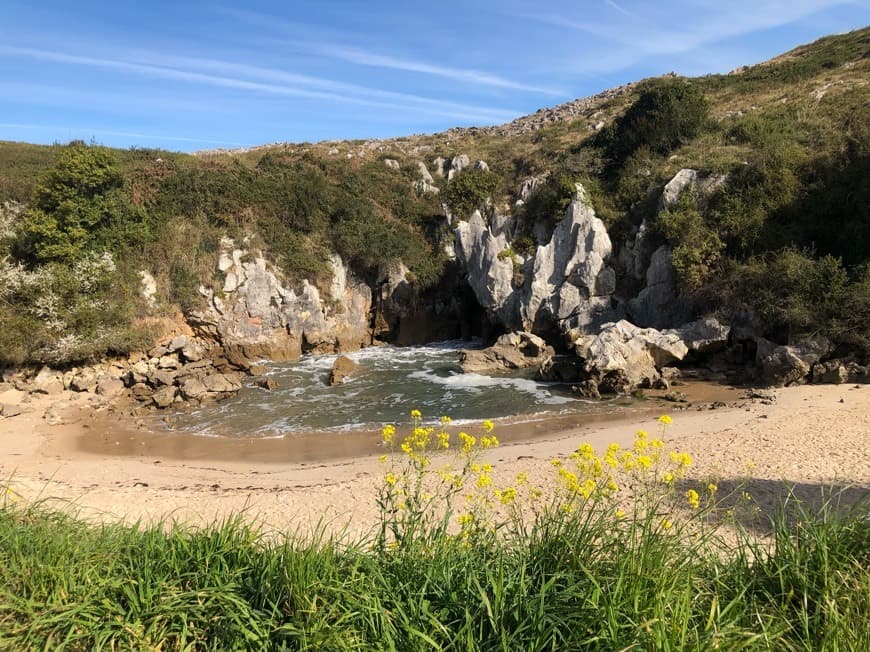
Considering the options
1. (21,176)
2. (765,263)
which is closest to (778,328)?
(765,263)

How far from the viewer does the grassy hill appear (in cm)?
1892

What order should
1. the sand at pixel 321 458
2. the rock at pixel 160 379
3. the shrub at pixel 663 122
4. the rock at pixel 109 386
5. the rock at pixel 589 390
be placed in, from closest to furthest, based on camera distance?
the sand at pixel 321 458 < the rock at pixel 589 390 < the rock at pixel 109 386 < the rock at pixel 160 379 < the shrub at pixel 663 122

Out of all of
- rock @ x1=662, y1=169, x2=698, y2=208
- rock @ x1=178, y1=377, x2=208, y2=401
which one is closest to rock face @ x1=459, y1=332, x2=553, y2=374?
rock @ x1=662, y1=169, x2=698, y2=208

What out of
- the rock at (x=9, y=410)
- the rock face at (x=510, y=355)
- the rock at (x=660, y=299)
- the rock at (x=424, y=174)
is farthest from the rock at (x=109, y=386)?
the rock at (x=424, y=174)

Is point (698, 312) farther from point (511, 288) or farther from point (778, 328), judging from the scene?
point (511, 288)

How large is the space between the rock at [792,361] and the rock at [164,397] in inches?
855

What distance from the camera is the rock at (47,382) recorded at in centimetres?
1844

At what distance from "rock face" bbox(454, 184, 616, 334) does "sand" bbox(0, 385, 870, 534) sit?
30.4ft

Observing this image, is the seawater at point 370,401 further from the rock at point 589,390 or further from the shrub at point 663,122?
the shrub at point 663,122

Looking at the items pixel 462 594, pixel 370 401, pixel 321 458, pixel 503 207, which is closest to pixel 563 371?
pixel 370 401

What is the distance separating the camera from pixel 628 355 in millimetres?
18453

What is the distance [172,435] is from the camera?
51.0ft

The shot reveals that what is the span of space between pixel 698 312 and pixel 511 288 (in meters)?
9.69

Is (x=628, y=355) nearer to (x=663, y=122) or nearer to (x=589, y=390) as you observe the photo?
(x=589, y=390)
